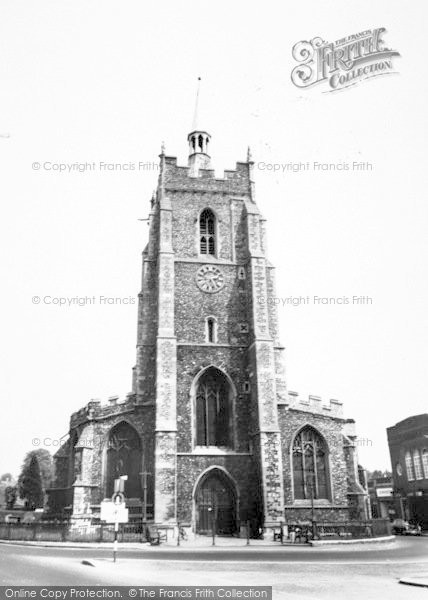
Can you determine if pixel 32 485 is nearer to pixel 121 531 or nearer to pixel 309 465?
pixel 121 531

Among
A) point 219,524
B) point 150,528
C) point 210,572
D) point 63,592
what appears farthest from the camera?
point 219,524

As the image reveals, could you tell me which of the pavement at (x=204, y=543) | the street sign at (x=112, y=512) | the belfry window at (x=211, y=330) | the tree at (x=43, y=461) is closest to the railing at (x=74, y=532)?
the pavement at (x=204, y=543)

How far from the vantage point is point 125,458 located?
2994cm

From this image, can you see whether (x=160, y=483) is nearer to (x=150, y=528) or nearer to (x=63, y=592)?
(x=150, y=528)

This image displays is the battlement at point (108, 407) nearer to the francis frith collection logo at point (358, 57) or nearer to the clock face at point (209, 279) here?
the clock face at point (209, 279)

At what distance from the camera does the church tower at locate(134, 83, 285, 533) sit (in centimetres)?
2791

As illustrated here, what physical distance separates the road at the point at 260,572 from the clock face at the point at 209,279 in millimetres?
16315

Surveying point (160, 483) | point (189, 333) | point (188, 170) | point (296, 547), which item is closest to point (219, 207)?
point (188, 170)

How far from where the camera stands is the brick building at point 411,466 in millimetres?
42062

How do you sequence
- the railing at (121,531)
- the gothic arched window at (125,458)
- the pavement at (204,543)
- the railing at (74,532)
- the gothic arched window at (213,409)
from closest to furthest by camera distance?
the pavement at (204,543), the railing at (74,532), the railing at (121,531), the gothic arched window at (125,458), the gothic arched window at (213,409)

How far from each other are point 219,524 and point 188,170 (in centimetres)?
2144

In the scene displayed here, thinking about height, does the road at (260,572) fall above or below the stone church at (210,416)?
below

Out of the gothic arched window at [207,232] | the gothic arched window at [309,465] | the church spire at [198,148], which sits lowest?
the gothic arched window at [309,465]

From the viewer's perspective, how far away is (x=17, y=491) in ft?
237
